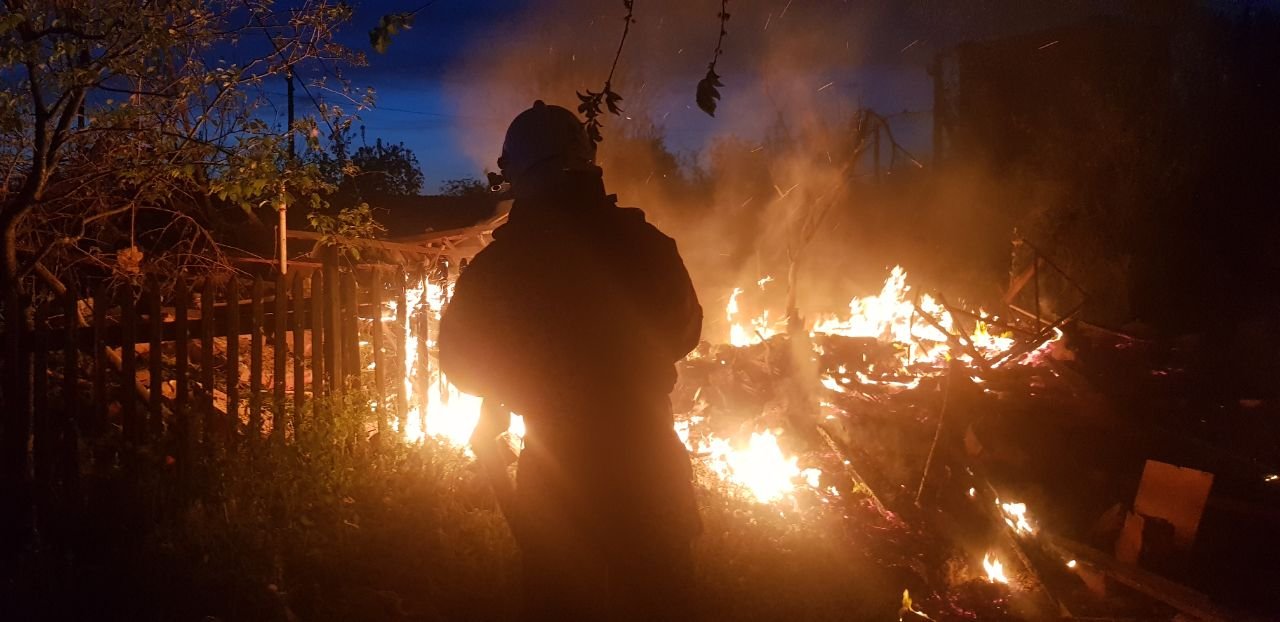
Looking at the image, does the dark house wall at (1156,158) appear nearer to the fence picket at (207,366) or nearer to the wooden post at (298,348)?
the wooden post at (298,348)

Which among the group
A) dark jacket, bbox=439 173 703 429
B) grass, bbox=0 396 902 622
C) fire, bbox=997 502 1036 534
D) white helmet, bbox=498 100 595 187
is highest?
white helmet, bbox=498 100 595 187

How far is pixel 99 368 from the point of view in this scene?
17.2 ft

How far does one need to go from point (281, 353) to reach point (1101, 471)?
641cm

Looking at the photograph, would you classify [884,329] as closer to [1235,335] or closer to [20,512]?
[1235,335]

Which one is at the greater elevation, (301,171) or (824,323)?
(301,171)

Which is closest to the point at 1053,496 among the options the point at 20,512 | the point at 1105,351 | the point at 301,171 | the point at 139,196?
the point at 1105,351

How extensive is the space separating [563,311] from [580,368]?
19cm

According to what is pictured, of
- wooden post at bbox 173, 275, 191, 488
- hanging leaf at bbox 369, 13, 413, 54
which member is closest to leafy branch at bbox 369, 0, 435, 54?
hanging leaf at bbox 369, 13, 413, 54

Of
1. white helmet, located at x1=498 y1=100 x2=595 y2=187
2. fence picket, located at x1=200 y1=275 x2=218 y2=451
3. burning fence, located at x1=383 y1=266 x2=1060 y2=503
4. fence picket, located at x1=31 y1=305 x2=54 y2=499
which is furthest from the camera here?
burning fence, located at x1=383 y1=266 x2=1060 y2=503

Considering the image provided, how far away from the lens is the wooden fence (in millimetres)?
5047

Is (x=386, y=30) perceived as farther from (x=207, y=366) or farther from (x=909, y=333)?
(x=909, y=333)

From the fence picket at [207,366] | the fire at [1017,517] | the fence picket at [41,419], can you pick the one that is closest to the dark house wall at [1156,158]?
the fire at [1017,517]

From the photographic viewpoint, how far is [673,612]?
9.34ft

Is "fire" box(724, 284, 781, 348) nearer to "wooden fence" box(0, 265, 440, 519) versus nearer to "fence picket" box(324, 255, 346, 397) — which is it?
"wooden fence" box(0, 265, 440, 519)
